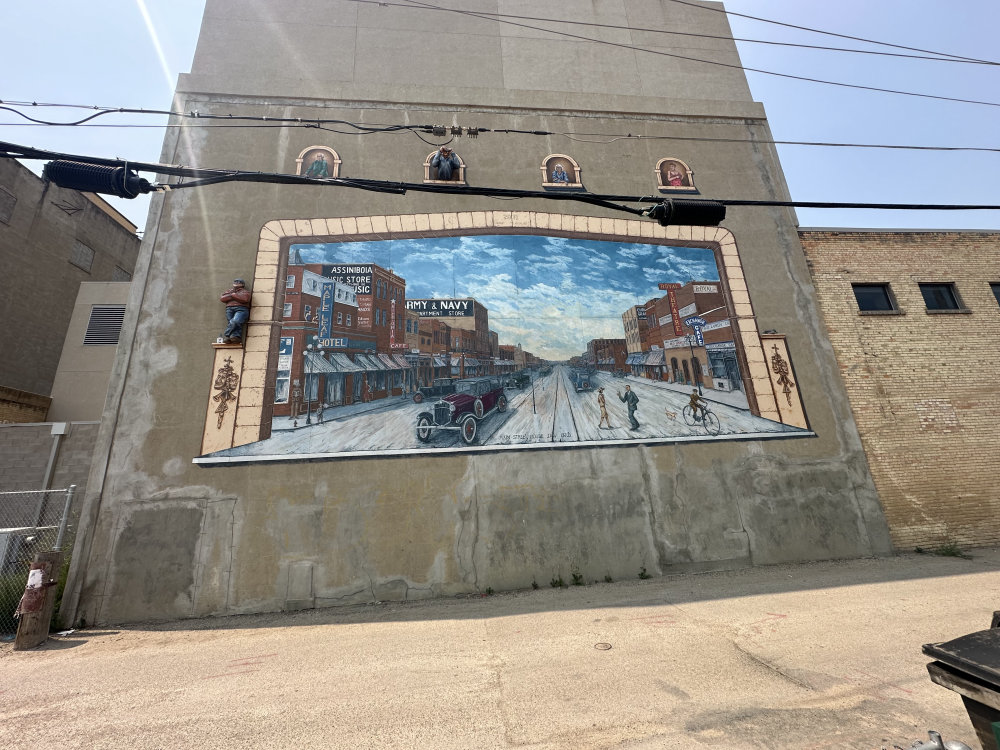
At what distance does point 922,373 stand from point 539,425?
379 inches

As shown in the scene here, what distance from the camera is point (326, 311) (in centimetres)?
823

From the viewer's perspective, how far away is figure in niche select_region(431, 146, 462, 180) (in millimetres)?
9453

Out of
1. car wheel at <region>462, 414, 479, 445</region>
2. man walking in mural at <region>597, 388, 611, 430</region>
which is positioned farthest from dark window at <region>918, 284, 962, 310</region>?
car wheel at <region>462, 414, 479, 445</region>

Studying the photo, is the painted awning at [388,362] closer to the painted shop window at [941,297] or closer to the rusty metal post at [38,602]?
the rusty metal post at [38,602]

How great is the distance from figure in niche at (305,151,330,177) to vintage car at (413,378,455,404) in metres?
5.90

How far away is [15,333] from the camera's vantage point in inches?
508

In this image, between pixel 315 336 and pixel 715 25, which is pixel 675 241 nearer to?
pixel 315 336

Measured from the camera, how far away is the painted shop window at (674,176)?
1034cm

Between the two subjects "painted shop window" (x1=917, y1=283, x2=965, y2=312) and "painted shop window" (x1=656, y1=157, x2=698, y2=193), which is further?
"painted shop window" (x1=656, y1=157, x2=698, y2=193)

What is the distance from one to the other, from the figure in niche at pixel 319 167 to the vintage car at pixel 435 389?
5.90m

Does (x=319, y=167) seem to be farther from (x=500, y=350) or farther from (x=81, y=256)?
(x=81, y=256)

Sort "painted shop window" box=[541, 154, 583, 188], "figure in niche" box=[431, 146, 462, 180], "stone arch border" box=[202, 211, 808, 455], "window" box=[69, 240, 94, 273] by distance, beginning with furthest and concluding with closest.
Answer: "window" box=[69, 240, 94, 273], "painted shop window" box=[541, 154, 583, 188], "figure in niche" box=[431, 146, 462, 180], "stone arch border" box=[202, 211, 808, 455]

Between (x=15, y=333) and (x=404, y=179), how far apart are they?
14.9 metres

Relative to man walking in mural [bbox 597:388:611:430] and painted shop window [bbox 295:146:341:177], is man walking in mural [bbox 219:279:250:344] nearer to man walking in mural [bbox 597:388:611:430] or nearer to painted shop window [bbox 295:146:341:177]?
painted shop window [bbox 295:146:341:177]
